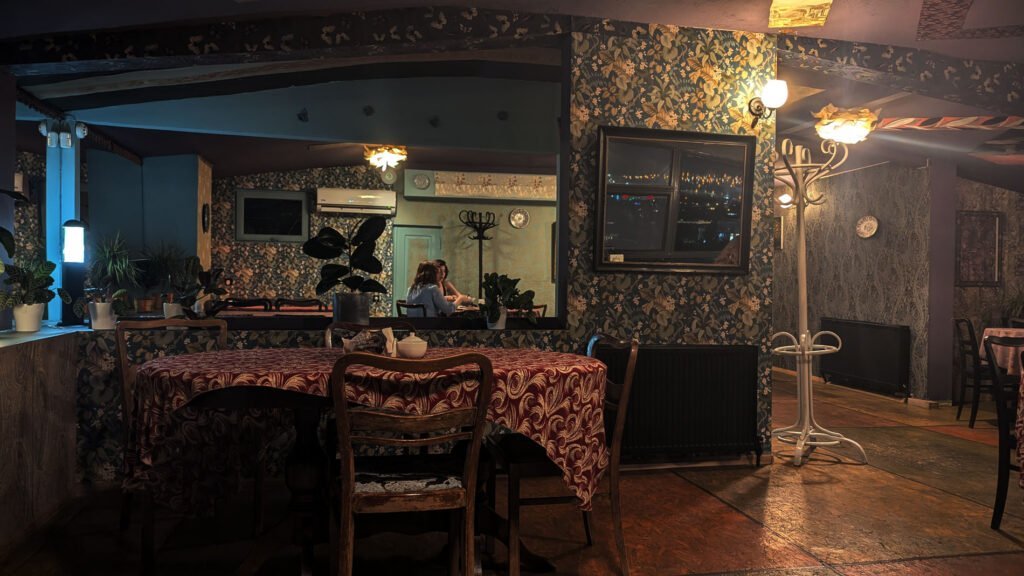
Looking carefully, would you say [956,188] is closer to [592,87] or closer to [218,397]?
[592,87]

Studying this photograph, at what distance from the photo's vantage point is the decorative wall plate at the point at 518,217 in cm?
1074

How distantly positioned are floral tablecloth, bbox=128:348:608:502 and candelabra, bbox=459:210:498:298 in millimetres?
7649

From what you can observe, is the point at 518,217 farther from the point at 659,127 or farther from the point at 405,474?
the point at 405,474

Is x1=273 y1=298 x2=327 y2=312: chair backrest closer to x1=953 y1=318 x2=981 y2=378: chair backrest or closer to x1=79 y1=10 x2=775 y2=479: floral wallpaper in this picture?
x1=79 y1=10 x2=775 y2=479: floral wallpaper

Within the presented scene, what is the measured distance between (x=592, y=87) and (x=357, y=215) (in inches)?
250

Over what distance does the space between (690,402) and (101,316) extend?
3.50 metres

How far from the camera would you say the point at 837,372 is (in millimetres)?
8258

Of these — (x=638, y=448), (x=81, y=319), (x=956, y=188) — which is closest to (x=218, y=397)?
(x=81, y=319)

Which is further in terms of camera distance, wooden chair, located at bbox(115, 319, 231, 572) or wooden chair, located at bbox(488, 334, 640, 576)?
wooden chair, located at bbox(115, 319, 231, 572)

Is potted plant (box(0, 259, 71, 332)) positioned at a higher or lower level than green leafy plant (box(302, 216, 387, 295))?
lower

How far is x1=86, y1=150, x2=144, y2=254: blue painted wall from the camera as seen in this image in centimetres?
796

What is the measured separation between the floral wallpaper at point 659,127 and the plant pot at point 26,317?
6.69 ft

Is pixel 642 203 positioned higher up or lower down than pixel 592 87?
lower down

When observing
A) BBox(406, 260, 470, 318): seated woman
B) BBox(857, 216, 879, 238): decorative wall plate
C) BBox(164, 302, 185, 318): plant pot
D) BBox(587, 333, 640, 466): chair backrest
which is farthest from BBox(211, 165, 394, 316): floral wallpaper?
BBox(587, 333, 640, 466): chair backrest
